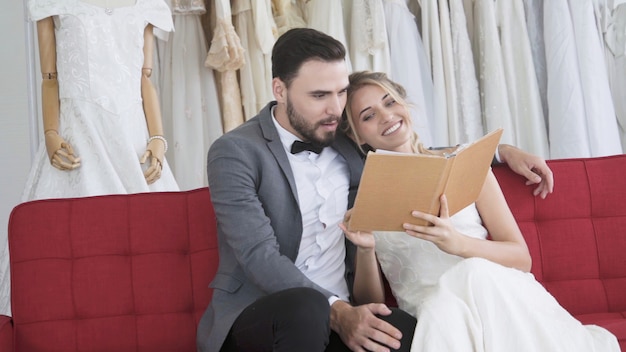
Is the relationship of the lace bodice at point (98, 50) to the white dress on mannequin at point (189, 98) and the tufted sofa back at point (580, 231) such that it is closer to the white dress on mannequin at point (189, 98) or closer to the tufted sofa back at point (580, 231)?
the white dress on mannequin at point (189, 98)

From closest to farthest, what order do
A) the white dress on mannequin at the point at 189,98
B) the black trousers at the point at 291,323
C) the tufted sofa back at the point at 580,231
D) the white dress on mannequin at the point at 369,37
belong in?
the black trousers at the point at 291,323 < the tufted sofa back at the point at 580,231 < the white dress on mannequin at the point at 189,98 < the white dress on mannequin at the point at 369,37

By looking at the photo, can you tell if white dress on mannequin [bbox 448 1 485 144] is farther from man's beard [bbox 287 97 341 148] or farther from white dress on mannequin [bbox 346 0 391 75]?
man's beard [bbox 287 97 341 148]

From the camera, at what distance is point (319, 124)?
6.45 feet

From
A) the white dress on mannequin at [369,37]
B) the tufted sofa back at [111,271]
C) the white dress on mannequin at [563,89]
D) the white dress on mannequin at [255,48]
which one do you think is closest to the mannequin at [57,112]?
the tufted sofa back at [111,271]

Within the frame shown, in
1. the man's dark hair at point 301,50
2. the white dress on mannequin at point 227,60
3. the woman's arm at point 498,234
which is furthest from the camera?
the white dress on mannequin at point 227,60

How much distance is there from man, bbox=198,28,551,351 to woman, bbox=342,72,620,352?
0.08 meters

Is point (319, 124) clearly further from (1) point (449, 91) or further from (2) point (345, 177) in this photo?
(1) point (449, 91)

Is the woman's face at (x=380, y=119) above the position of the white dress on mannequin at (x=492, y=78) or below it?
below

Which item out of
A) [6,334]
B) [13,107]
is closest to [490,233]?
[6,334]

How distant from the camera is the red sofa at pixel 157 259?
77.7 inches

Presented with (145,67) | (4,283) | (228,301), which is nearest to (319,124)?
(228,301)

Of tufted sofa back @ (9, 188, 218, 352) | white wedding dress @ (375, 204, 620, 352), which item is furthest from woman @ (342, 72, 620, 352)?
tufted sofa back @ (9, 188, 218, 352)

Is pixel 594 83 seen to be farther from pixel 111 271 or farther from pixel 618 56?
pixel 111 271

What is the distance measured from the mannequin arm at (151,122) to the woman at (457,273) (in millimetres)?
732
